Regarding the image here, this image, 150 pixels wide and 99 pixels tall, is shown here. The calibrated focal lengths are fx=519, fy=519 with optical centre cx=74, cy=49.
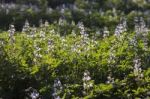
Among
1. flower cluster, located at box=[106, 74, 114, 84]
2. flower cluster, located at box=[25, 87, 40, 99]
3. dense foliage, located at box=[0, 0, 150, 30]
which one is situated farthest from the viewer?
dense foliage, located at box=[0, 0, 150, 30]

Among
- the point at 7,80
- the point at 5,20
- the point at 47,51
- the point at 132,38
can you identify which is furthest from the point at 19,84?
the point at 5,20

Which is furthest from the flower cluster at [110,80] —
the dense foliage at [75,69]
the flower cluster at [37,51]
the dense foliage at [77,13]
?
the dense foliage at [77,13]

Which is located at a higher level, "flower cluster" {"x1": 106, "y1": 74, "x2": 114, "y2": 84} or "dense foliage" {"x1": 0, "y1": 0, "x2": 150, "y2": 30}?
"dense foliage" {"x1": 0, "y1": 0, "x2": 150, "y2": 30}

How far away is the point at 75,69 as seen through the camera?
42.6 feet

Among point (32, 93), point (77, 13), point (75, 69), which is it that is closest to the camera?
point (32, 93)

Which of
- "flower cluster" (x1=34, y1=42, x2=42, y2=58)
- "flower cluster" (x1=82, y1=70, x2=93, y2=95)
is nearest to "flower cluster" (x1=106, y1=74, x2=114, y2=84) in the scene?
"flower cluster" (x1=82, y1=70, x2=93, y2=95)

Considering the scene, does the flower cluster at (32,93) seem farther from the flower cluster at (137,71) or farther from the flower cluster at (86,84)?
the flower cluster at (137,71)

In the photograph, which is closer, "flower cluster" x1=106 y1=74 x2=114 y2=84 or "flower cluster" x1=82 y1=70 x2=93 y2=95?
"flower cluster" x1=82 y1=70 x2=93 y2=95

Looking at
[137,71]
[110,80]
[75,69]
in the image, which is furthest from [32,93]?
[137,71]

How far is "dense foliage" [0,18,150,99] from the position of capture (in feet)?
39.2

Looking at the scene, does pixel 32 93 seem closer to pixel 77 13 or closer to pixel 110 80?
pixel 110 80

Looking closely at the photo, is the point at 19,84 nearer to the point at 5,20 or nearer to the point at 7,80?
the point at 7,80

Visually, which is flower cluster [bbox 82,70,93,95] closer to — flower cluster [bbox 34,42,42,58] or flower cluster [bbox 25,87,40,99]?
flower cluster [bbox 25,87,40,99]

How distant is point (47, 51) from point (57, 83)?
2.14m
